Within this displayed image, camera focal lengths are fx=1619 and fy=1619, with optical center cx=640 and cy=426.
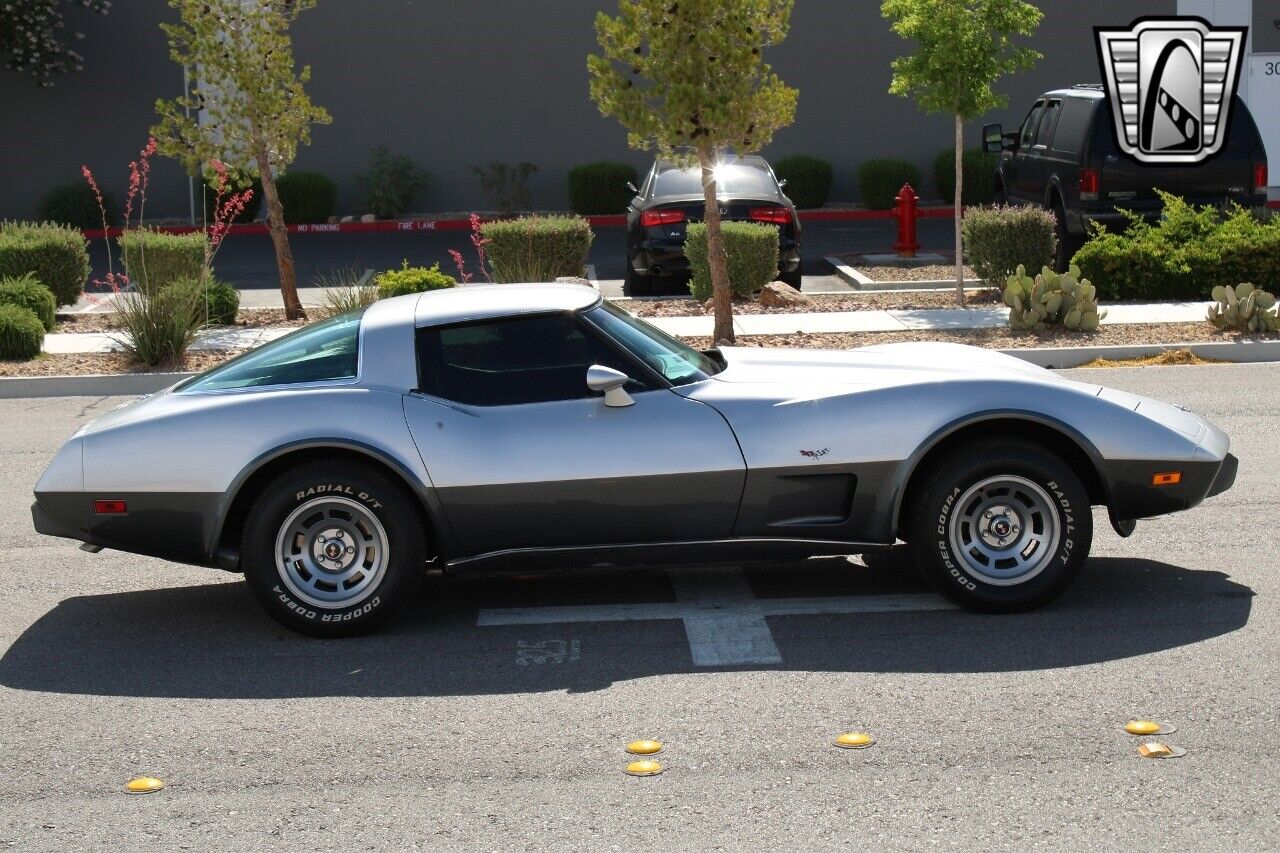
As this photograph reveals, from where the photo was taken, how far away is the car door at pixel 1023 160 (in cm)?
1886

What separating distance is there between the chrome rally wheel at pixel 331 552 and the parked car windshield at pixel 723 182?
11.7m

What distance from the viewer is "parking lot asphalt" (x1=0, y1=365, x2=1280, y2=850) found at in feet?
15.5

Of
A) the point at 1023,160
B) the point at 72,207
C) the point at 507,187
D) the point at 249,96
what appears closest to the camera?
A: the point at 249,96

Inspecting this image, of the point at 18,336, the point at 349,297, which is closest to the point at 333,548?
the point at 349,297

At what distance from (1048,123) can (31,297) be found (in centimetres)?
1107

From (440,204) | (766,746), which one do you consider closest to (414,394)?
(766,746)

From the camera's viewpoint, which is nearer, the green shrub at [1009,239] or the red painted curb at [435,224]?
the green shrub at [1009,239]

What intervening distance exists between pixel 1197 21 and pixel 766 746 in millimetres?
23768

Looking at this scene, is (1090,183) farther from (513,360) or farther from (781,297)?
(513,360)

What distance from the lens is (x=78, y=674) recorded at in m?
6.14

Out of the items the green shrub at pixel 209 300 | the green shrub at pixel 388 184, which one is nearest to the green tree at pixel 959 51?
the green shrub at pixel 209 300

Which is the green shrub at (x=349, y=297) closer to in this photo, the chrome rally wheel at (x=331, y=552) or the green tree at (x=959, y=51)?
the green tree at (x=959, y=51)

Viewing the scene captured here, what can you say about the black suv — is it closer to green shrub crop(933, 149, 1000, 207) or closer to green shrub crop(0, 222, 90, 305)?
green shrub crop(933, 149, 1000, 207)

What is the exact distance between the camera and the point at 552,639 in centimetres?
637
